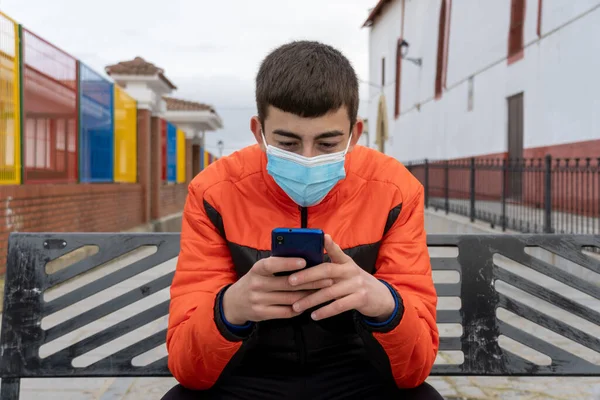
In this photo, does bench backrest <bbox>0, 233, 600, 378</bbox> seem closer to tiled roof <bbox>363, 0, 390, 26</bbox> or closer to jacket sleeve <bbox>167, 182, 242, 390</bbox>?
jacket sleeve <bbox>167, 182, 242, 390</bbox>

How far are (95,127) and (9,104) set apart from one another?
3.33 m

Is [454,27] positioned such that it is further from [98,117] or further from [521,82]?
[98,117]

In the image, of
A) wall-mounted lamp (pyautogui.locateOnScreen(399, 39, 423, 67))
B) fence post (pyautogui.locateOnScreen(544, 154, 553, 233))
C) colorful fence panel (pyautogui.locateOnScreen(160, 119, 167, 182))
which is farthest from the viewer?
wall-mounted lamp (pyautogui.locateOnScreen(399, 39, 423, 67))

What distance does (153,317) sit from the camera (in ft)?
8.30

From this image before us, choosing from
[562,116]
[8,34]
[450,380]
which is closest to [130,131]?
[8,34]

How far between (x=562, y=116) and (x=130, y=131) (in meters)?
8.18

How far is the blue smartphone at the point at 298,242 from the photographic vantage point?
1585 mm

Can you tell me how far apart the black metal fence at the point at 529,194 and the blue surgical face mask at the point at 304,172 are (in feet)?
16.2

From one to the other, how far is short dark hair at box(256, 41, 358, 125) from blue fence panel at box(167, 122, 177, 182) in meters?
13.9

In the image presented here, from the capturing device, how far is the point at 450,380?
3816 mm

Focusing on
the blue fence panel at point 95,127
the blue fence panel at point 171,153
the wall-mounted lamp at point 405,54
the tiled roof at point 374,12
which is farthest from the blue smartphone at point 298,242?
the tiled roof at point 374,12

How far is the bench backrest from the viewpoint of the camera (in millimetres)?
2404

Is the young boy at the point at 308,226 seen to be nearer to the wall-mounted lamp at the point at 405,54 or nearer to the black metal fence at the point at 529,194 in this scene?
the black metal fence at the point at 529,194

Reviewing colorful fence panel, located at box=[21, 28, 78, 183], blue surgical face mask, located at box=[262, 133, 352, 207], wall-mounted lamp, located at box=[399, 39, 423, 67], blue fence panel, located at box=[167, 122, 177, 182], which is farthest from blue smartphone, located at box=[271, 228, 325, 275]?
wall-mounted lamp, located at box=[399, 39, 423, 67]
